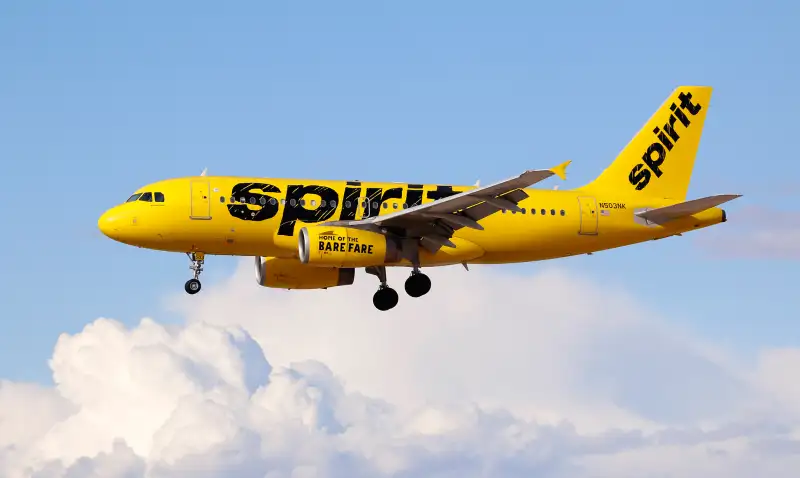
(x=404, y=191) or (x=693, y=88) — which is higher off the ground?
(x=693, y=88)

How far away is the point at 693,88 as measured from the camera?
2603 inches

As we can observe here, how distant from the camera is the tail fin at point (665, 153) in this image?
2495 inches

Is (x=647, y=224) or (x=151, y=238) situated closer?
(x=151, y=238)

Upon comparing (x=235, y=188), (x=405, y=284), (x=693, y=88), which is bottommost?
(x=405, y=284)

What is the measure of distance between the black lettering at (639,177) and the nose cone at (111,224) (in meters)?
22.1

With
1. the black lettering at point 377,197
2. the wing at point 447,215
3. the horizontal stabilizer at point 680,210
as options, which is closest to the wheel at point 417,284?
the wing at point 447,215

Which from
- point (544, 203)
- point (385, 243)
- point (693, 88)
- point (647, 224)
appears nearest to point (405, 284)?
point (385, 243)

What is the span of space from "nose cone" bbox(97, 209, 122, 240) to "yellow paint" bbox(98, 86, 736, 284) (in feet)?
0.13

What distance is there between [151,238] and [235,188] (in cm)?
379

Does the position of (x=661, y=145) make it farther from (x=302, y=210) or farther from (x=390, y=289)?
(x=302, y=210)

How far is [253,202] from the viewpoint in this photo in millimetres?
56594

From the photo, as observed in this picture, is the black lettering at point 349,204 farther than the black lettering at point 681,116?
No

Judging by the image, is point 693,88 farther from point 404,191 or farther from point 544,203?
point 404,191

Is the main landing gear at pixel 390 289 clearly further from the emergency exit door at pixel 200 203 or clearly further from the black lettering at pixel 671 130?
the black lettering at pixel 671 130
